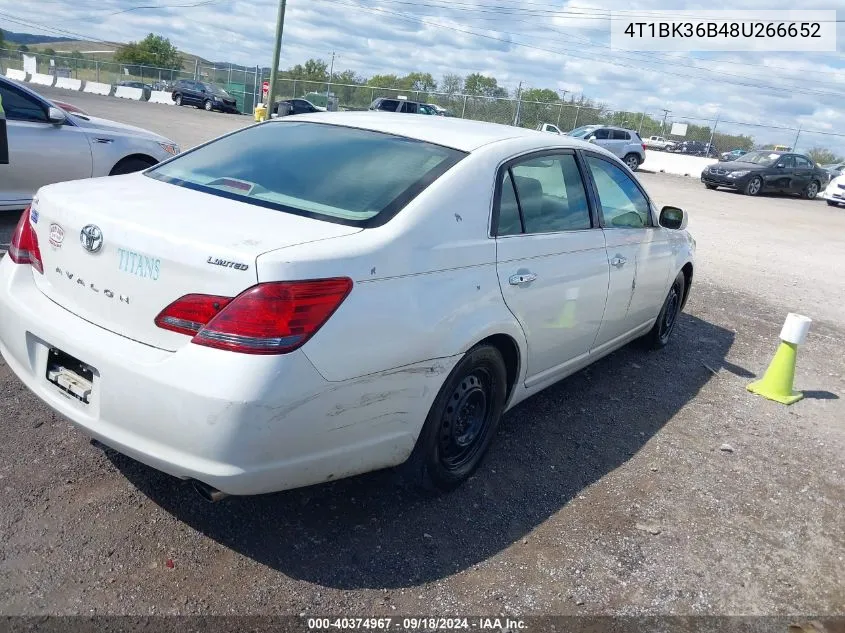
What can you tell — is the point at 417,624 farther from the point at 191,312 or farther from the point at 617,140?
the point at 617,140

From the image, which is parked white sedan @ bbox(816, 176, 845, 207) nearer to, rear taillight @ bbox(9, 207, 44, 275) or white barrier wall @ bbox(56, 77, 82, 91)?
rear taillight @ bbox(9, 207, 44, 275)

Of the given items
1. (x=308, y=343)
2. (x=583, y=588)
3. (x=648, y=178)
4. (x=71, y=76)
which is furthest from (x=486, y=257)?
(x=71, y=76)

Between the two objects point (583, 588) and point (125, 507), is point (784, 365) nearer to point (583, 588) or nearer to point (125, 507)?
point (583, 588)

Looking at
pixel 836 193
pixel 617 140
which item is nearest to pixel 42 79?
pixel 617 140

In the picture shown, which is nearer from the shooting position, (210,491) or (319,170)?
(210,491)

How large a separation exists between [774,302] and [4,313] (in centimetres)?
797

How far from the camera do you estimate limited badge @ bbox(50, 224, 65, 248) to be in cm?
285

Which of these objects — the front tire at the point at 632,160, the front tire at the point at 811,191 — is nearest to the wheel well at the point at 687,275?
the front tire at the point at 811,191

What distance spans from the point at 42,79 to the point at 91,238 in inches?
2171

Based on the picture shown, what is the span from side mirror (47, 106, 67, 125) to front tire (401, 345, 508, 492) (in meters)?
5.80

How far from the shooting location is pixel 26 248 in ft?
10.3

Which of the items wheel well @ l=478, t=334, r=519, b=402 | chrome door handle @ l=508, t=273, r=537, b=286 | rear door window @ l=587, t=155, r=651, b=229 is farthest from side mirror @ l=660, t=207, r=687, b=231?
wheel well @ l=478, t=334, r=519, b=402

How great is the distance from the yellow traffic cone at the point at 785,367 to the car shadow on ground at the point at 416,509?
1.25m

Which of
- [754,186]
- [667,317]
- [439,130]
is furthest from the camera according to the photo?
[754,186]
